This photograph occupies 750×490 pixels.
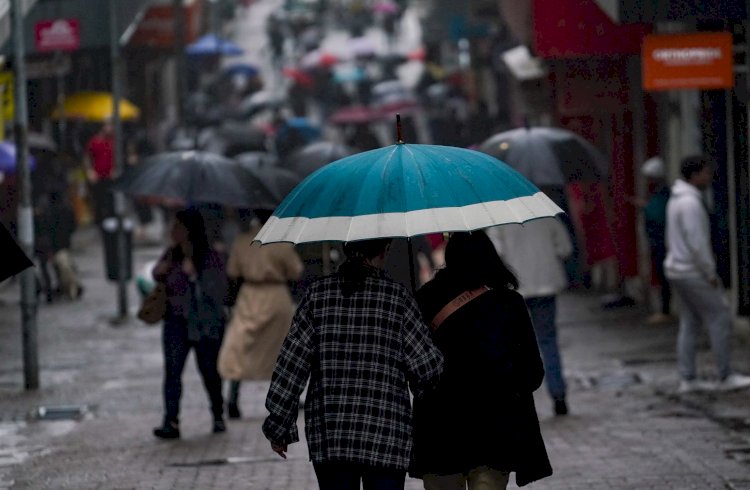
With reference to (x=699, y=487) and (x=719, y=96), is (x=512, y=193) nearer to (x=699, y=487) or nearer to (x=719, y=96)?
(x=699, y=487)

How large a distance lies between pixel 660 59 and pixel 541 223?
93.6 inches

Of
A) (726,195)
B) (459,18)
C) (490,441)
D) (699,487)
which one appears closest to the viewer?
(490,441)

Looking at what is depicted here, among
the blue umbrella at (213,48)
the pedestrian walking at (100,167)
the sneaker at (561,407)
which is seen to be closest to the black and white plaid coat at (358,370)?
the sneaker at (561,407)

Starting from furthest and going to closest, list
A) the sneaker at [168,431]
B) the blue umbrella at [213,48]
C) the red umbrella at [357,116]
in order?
the blue umbrella at [213,48] < the red umbrella at [357,116] < the sneaker at [168,431]

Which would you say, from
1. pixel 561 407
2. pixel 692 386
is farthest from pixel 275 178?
pixel 692 386

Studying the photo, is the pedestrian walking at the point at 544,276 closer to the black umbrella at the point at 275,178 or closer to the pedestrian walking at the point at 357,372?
the black umbrella at the point at 275,178

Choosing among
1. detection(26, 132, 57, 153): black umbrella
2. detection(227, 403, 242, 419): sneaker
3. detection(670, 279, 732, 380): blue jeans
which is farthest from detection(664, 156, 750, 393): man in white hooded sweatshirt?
detection(26, 132, 57, 153): black umbrella

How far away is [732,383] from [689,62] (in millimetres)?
2608

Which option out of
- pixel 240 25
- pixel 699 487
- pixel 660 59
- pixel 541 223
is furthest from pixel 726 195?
pixel 240 25

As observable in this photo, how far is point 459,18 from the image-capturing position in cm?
3619

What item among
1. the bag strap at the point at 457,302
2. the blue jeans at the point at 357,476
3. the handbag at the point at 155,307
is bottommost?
the handbag at the point at 155,307

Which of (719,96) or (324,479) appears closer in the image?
(324,479)

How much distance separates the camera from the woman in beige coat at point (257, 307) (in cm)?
1280

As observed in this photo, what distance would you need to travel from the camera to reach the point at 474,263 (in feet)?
22.3
